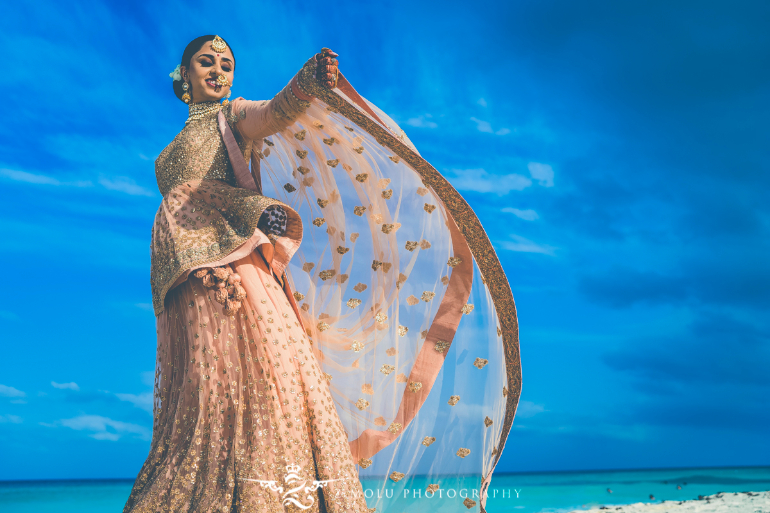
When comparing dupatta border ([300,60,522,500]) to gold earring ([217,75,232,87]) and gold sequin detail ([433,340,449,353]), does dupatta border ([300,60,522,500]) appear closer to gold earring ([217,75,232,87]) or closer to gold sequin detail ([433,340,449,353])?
gold sequin detail ([433,340,449,353])

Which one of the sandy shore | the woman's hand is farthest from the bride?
the sandy shore

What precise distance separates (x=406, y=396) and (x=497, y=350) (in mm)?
557

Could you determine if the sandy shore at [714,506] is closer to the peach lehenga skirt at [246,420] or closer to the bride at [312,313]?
the bride at [312,313]

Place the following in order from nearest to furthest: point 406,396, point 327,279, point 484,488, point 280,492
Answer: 1. point 280,492
2. point 484,488
3. point 406,396
4. point 327,279

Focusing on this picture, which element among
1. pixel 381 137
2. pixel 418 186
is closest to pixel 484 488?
pixel 418 186

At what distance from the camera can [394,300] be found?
126 inches

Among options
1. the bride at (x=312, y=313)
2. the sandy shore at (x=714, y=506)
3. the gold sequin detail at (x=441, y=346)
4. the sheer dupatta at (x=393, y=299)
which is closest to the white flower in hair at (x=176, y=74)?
the bride at (x=312, y=313)

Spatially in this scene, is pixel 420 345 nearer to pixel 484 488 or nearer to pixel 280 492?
pixel 484 488

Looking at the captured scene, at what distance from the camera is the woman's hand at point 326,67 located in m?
2.57

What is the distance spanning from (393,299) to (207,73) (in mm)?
1737

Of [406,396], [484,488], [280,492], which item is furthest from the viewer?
[406,396]

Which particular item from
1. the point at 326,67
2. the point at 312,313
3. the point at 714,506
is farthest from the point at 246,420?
the point at 714,506

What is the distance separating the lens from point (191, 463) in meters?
2.60

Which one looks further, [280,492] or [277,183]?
[277,183]
